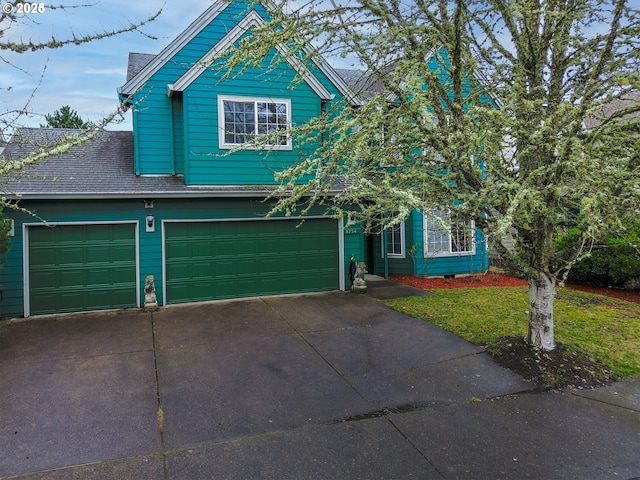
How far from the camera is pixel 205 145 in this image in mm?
9422

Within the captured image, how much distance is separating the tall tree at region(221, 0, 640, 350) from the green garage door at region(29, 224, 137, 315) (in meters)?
5.44

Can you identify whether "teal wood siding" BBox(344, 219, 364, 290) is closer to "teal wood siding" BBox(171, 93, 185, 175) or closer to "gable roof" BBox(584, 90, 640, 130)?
"teal wood siding" BBox(171, 93, 185, 175)

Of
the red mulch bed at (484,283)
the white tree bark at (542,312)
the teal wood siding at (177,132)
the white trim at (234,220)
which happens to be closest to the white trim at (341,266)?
the white trim at (234,220)

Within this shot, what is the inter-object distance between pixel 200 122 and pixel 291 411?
7.14 metres

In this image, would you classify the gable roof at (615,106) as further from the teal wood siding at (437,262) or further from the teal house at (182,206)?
the teal wood siding at (437,262)

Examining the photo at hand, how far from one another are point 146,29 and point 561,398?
540cm

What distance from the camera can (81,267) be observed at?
8.57 m

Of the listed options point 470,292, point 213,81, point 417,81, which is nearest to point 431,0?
point 417,81

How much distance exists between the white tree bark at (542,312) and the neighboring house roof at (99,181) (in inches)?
233

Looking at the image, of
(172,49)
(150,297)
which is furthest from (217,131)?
(150,297)

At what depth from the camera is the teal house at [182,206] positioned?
8344mm

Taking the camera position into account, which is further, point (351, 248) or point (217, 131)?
point (351, 248)

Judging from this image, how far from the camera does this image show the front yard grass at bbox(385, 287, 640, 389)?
5336mm

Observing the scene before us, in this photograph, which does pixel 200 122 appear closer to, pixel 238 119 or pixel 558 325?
pixel 238 119
